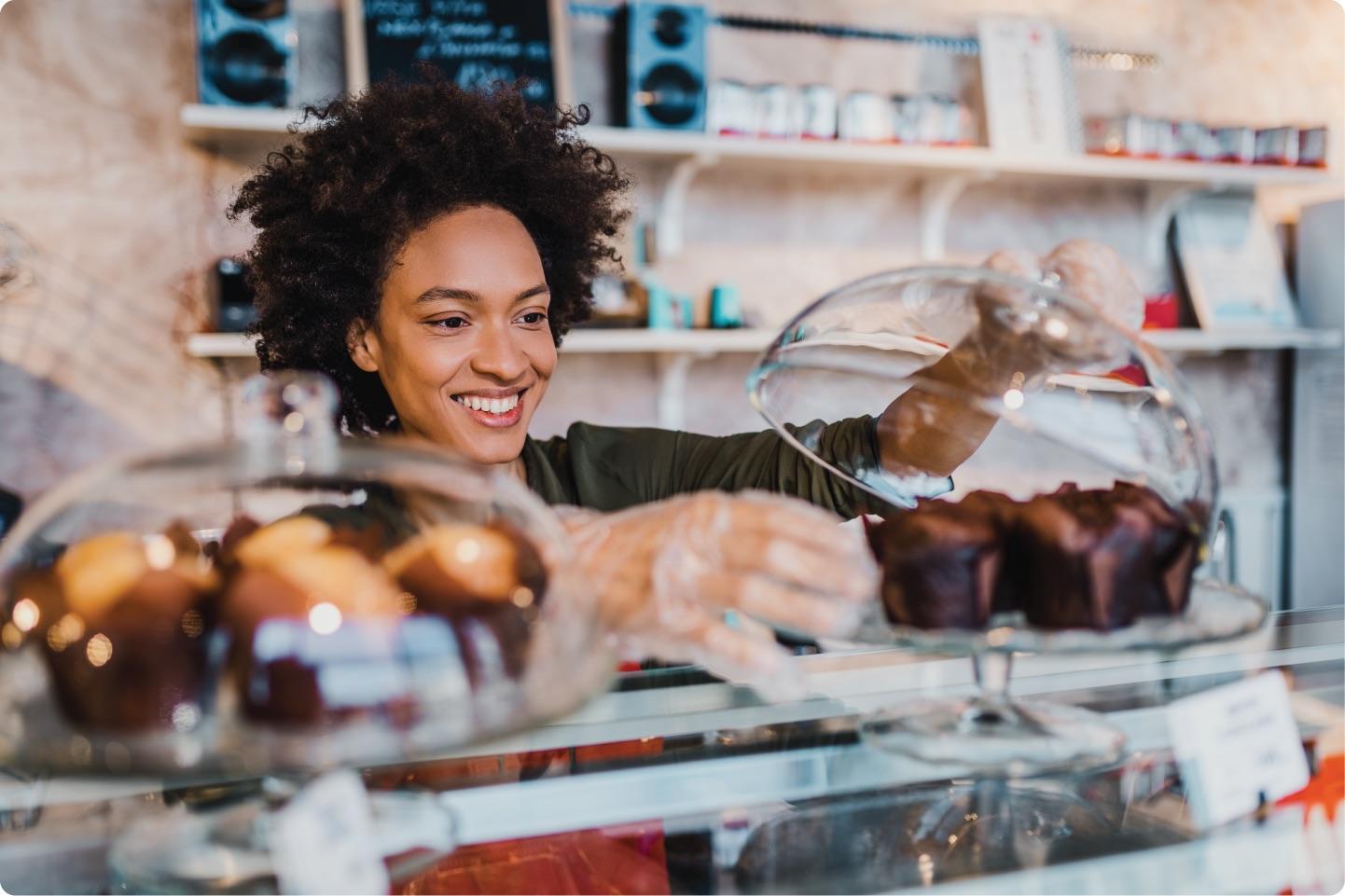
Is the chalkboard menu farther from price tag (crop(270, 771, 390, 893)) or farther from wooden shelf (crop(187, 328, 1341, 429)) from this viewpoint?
price tag (crop(270, 771, 390, 893))

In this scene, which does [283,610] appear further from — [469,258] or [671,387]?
[671,387]

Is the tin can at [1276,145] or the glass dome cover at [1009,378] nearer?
the glass dome cover at [1009,378]

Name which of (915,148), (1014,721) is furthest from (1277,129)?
(1014,721)

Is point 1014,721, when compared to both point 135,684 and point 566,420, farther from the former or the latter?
point 566,420

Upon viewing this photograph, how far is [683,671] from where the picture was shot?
3.17 feet

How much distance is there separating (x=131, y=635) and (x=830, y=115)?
7.72 ft

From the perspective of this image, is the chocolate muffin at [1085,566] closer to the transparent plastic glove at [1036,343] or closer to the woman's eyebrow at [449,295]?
the transparent plastic glove at [1036,343]

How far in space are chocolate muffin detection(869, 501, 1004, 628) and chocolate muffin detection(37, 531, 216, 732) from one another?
43cm

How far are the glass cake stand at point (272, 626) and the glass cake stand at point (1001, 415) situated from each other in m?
0.26

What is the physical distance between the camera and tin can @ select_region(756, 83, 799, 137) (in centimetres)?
261

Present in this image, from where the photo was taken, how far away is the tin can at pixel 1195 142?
292 cm

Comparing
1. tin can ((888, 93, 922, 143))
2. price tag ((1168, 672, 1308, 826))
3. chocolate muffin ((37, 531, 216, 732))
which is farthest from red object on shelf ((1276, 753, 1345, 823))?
tin can ((888, 93, 922, 143))

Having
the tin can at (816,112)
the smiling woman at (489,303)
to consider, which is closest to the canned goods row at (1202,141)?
the tin can at (816,112)

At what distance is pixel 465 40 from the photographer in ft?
8.12
